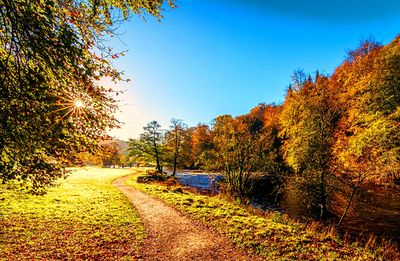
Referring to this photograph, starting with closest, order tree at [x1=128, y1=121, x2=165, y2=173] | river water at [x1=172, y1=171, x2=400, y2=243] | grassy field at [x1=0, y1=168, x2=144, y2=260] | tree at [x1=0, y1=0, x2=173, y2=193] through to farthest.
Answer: tree at [x1=0, y1=0, x2=173, y2=193]
grassy field at [x1=0, y1=168, x2=144, y2=260]
river water at [x1=172, y1=171, x2=400, y2=243]
tree at [x1=128, y1=121, x2=165, y2=173]

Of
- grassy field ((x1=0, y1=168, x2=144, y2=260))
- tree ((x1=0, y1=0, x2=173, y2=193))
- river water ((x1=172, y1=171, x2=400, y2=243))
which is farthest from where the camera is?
river water ((x1=172, y1=171, x2=400, y2=243))

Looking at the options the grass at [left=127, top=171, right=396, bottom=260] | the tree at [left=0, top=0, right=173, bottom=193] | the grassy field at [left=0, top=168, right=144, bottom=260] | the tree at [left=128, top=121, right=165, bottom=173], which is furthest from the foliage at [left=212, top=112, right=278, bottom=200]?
the tree at [left=128, top=121, right=165, bottom=173]

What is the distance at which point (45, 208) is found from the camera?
11.2 meters

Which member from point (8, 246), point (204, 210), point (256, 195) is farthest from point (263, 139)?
point (8, 246)

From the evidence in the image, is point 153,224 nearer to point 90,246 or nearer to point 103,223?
point 103,223

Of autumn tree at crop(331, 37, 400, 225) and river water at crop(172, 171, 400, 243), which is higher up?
autumn tree at crop(331, 37, 400, 225)

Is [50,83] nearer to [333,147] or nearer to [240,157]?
[240,157]

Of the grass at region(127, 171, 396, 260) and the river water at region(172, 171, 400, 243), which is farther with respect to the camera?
the river water at region(172, 171, 400, 243)

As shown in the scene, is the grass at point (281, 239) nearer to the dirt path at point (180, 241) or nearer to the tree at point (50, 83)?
the dirt path at point (180, 241)

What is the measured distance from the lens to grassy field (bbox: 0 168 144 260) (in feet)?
22.5

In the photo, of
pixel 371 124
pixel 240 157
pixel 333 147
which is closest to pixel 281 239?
pixel 240 157

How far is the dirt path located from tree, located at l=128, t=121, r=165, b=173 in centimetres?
2868

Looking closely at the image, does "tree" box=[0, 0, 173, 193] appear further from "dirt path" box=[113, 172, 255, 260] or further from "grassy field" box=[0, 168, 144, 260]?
"dirt path" box=[113, 172, 255, 260]

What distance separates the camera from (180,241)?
819cm
